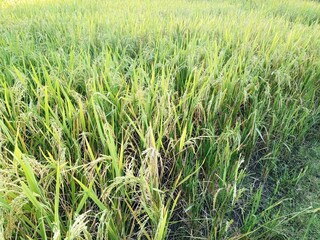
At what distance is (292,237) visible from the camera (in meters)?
1.02

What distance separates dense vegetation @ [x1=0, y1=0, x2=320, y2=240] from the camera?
73cm

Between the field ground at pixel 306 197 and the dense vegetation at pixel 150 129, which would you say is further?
the field ground at pixel 306 197

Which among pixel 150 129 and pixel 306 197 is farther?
pixel 306 197

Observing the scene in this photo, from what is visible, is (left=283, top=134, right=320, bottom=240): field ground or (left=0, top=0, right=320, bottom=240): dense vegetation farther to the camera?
(left=283, top=134, right=320, bottom=240): field ground

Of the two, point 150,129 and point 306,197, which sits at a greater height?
point 150,129

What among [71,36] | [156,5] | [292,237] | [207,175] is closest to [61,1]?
[156,5]

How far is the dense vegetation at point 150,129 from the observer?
733 millimetres

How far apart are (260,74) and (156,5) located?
5.72ft

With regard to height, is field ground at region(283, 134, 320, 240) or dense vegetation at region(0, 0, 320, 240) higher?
dense vegetation at region(0, 0, 320, 240)

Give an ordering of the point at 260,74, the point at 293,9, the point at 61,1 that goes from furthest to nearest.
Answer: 1. the point at 293,9
2. the point at 61,1
3. the point at 260,74

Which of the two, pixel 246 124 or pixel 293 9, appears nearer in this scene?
pixel 246 124

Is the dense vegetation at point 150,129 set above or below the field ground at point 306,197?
above

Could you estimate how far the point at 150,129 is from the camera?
0.72m

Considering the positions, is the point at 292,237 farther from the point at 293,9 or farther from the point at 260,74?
the point at 293,9
